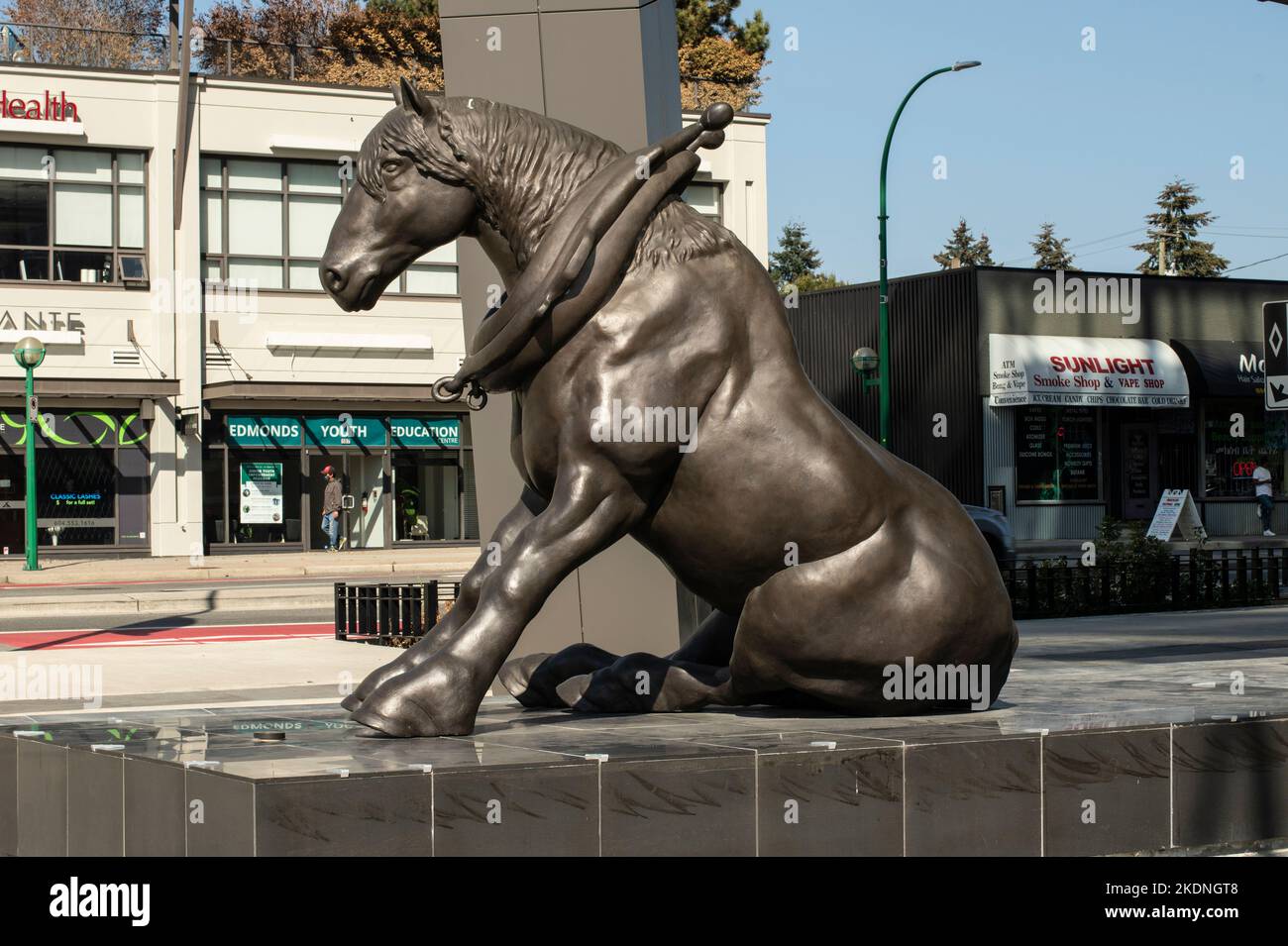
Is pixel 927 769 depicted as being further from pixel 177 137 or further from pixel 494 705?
pixel 177 137

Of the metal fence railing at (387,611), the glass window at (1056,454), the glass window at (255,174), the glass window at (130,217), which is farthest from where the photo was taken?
the glass window at (255,174)

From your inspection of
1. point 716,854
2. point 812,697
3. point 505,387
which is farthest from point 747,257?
point 716,854

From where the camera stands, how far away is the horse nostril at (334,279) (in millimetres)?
5113

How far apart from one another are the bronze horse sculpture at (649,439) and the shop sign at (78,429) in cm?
3055

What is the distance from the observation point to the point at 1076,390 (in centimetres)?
3538

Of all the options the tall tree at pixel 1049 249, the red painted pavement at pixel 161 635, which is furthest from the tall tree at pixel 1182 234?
the red painted pavement at pixel 161 635

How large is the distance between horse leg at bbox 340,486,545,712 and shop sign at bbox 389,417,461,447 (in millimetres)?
32122

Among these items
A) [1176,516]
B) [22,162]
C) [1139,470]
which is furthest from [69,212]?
[1139,470]

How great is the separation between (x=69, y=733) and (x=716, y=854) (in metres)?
2.38

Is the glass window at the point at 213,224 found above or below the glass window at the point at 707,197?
below

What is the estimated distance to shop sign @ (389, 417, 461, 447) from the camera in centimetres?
3725

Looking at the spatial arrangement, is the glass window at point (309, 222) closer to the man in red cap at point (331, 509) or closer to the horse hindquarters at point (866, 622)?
the man in red cap at point (331, 509)

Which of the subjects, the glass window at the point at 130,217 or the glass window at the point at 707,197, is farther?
the glass window at the point at 707,197

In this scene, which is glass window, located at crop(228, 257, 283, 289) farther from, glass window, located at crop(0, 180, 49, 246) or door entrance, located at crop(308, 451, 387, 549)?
door entrance, located at crop(308, 451, 387, 549)
